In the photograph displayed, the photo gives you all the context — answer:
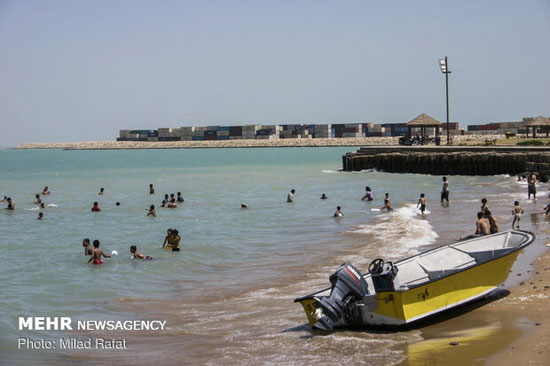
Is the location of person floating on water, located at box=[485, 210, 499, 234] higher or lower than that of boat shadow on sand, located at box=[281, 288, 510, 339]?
higher

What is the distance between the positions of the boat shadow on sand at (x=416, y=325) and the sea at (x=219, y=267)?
0.07m

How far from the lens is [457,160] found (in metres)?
48.6

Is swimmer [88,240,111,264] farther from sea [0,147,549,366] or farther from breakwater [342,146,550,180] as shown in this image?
breakwater [342,146,550,180]

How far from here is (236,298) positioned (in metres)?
13.1

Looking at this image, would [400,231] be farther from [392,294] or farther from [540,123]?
[540,123]

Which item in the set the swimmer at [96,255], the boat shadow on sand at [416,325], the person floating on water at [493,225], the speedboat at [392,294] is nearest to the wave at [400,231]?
the person floating on water at [493,225]

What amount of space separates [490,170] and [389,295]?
38.5 meters

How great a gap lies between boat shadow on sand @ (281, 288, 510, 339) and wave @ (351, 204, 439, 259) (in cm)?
532

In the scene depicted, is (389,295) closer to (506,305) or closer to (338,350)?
(338,350)

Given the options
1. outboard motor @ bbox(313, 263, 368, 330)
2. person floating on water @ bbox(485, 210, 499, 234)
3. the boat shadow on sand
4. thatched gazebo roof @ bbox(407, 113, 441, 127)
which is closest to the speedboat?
outboard motor @ bbox(313, 263, 368, 330)

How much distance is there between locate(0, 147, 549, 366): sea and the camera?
382 inches

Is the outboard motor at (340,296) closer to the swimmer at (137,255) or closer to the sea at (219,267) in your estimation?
the sea at (219,267)

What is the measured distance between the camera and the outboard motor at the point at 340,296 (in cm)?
977

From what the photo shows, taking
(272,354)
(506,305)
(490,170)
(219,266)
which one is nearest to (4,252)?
(219,266)
